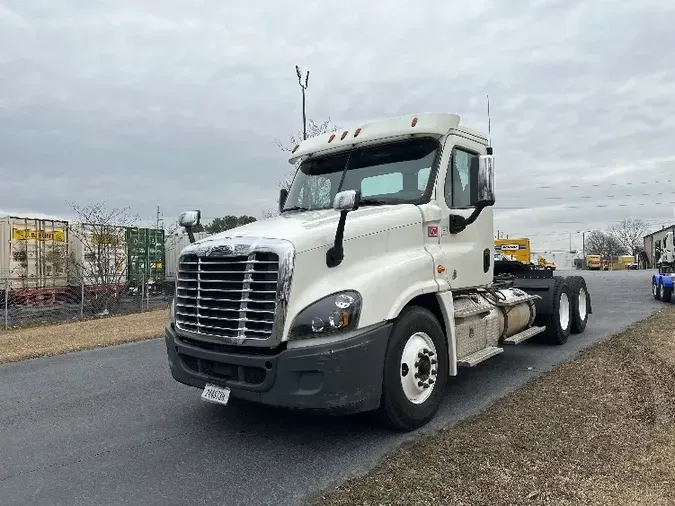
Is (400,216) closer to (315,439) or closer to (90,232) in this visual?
(315,439)

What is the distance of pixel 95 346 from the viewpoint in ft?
33.8

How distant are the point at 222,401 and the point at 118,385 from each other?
3.05 metres

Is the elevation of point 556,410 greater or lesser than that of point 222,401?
lesser

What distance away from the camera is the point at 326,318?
407 cm

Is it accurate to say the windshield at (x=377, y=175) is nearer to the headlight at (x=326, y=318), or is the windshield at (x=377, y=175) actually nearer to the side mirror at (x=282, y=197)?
the side mirror at (x=282, y=197)

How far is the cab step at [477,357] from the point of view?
5.39m

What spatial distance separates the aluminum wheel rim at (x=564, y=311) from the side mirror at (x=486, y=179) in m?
4.22

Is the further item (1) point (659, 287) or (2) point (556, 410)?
(1) point (659, 287)

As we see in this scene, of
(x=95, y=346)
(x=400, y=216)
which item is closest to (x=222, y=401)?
(x=400, y=216)

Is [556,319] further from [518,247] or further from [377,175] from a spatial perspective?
[518,247]

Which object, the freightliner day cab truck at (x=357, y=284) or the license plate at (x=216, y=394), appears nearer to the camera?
the freightliner day cab truck at (x=357, y=284)

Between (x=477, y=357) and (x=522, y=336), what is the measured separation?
183cm

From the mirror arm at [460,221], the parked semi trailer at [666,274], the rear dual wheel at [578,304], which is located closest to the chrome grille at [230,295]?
the mirror arm at [460,221]

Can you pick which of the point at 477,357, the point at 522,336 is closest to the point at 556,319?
the point at 522,336
